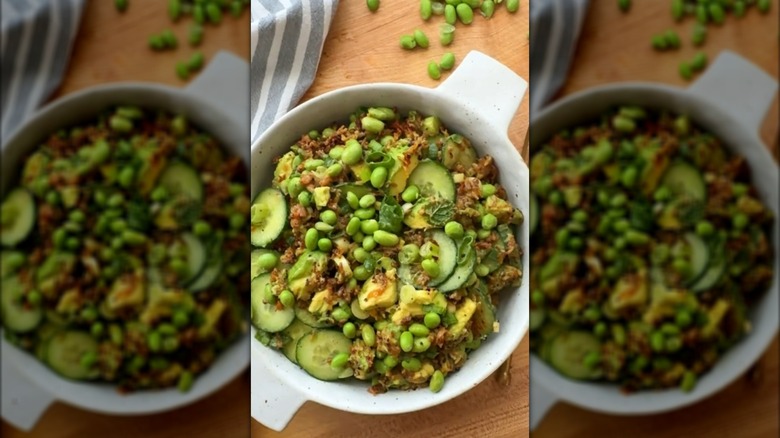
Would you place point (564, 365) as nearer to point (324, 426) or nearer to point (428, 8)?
point (324, 426)

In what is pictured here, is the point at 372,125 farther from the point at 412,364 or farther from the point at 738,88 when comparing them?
the point at 738,88

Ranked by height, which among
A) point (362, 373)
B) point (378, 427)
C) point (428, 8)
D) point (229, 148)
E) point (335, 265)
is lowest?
point (378, 427)

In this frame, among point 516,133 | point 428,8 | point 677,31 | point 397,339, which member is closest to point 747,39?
point 677,31

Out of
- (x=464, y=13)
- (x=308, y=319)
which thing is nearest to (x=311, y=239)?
(x=308, y=319)

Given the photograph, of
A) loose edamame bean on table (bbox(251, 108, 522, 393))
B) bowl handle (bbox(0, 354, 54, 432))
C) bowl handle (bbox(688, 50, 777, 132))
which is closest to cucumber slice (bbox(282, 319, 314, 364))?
loose edamame bean on table (bbox(251, 108, 522, 393))

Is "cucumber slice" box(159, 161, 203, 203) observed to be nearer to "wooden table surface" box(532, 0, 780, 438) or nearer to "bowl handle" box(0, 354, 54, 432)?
"bowl handle" box(0, 354, 54, 432)

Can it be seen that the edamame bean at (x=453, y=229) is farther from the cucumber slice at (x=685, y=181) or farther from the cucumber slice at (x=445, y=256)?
the cucumber slice at (x=685, y=181)
